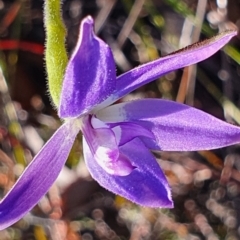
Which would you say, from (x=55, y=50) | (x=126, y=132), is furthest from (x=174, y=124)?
(x=55, y=50)

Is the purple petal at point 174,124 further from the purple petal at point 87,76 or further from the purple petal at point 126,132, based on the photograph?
the purple petal at point 87,76

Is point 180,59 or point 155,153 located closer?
point 180,59

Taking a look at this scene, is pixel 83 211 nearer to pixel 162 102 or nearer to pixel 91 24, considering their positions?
pixel 162 102

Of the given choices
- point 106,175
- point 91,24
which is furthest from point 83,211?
point 91,24

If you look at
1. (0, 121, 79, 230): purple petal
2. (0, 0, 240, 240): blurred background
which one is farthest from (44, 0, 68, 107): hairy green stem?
(0, 0, 240, 240): blurred background

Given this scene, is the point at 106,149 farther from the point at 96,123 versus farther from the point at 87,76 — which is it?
the point at 87,76

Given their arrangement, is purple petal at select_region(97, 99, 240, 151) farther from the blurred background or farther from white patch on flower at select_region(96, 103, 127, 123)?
the blurred background
